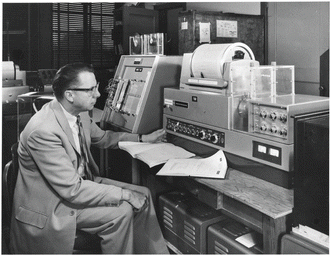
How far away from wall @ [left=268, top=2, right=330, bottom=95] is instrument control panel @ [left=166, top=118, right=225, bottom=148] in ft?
6.59

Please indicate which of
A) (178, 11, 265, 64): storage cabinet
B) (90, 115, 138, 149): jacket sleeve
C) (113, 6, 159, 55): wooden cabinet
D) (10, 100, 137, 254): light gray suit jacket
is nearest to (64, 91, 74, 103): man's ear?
(10, 100, 137, 254): light gray suit jacket

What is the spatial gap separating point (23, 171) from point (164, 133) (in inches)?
38.9

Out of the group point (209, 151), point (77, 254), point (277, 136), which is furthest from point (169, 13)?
point (77, 254)

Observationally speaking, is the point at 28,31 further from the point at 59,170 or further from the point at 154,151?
the point at 59,170

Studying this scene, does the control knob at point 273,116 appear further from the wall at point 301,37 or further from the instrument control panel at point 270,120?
the wall at point 301,37

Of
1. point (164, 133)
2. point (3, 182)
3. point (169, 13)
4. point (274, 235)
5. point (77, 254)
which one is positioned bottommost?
point (77, 254)

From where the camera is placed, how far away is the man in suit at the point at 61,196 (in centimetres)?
174

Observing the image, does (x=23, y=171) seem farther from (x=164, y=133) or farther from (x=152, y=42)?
(x=152, y=42)

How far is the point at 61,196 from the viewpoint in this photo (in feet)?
5.83

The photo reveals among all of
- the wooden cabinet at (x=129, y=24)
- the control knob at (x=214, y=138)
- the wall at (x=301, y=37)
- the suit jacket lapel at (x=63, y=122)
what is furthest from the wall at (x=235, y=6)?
the suit jacket lapel at (x=63, y=122)

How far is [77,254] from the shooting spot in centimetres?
184

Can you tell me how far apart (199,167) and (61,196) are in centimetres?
72

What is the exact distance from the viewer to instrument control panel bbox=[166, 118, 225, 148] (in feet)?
6.68

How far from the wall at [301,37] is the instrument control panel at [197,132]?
201cm
